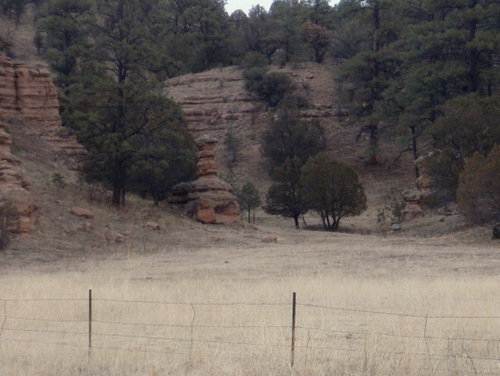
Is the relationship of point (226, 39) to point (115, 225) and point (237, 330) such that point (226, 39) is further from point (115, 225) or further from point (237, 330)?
point (237, 330)

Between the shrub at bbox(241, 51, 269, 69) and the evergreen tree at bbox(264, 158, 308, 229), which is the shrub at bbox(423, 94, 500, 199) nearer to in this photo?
the evergreen tree at bbox(264, 158, 308, 229)

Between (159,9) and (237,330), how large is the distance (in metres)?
78.9

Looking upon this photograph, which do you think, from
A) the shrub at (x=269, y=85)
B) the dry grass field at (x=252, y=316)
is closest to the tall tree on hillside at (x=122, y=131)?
the dry grass field at (x=252, y=316)

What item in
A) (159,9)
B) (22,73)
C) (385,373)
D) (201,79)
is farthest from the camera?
(159,9)

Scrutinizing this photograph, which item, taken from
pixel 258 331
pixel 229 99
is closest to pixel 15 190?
pixel 258 331

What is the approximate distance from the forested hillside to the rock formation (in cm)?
109

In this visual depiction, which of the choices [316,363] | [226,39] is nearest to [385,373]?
[316,363]

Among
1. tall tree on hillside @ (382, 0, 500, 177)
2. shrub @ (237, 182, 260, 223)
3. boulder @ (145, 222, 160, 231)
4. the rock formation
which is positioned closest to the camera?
boulder @ (145, 222, 160, 231)

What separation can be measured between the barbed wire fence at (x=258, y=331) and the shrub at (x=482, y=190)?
1770 centimetres

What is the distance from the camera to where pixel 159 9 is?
84.7m

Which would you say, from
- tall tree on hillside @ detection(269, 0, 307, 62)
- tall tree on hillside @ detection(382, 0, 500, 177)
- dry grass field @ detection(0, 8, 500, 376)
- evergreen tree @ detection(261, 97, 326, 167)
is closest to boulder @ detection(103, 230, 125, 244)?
dry grass field @ detection(0, 8, 500, 376)

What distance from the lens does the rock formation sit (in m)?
35.0

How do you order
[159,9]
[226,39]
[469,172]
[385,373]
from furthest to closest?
[159,9] < [226,39] < [469,172] < [385,373]

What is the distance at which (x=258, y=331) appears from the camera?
10148mm
